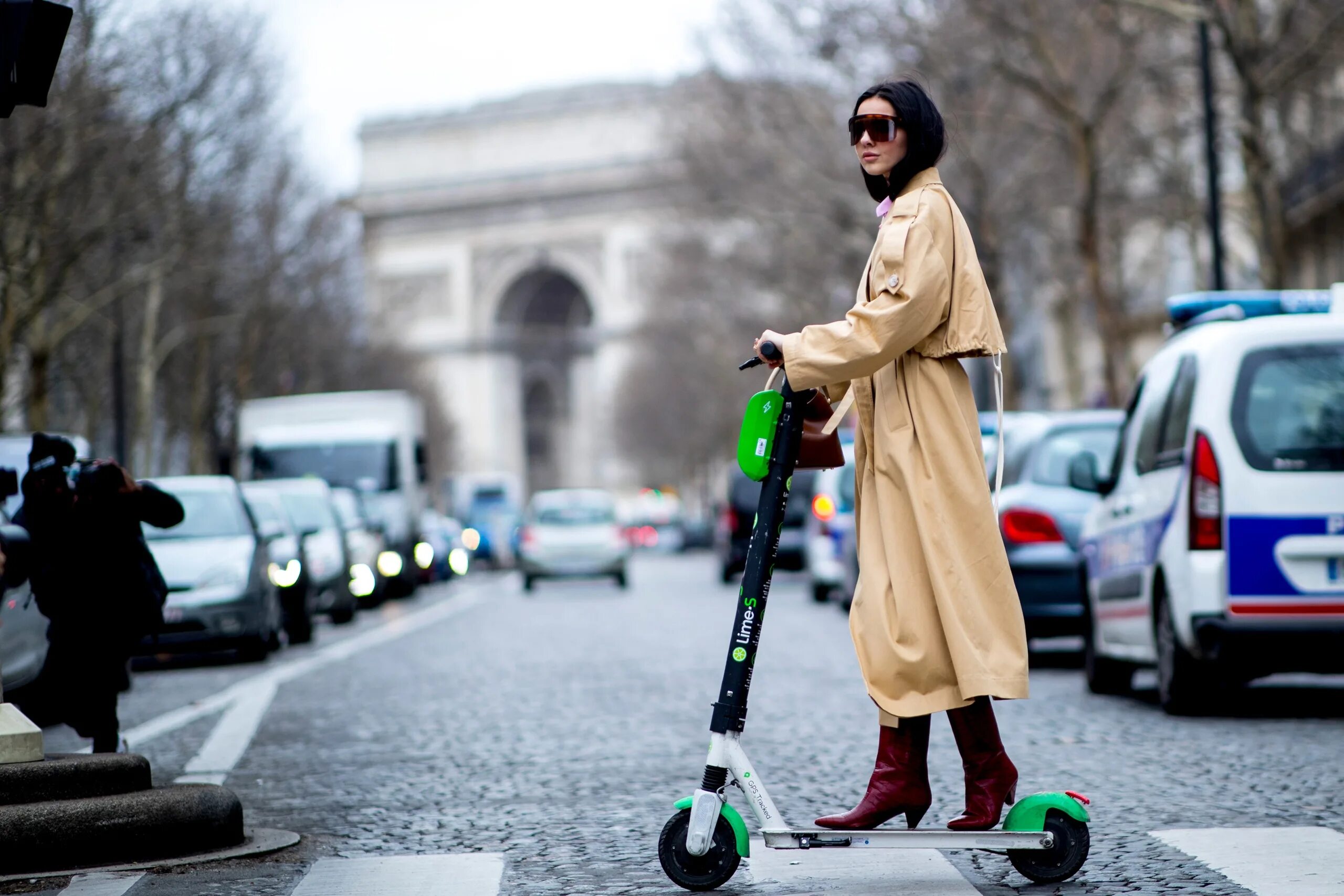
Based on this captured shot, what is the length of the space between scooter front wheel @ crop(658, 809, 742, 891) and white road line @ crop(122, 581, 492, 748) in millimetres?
4658

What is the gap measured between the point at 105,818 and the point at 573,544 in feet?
95.5

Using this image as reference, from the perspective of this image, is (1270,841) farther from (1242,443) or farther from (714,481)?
(714,481)

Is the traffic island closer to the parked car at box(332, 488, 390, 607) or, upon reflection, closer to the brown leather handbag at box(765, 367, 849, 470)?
the brown leather handbag at box(765, 367, 849, 470)

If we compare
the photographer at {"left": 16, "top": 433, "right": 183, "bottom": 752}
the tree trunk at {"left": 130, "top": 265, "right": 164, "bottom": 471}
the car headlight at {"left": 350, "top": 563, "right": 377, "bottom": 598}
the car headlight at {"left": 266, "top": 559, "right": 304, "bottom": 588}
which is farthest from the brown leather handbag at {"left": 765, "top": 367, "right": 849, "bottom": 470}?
the tree trunk at {"left": 130, "top": 265, "right": 164, "bottom": 471}

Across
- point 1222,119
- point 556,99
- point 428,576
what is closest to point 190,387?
point 428,576

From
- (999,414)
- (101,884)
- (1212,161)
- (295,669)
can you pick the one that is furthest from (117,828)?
(1212,161)

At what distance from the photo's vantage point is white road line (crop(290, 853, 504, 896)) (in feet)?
19.5

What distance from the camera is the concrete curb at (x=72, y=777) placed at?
6.45 meters

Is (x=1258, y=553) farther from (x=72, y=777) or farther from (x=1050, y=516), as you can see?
(x=72, y=777)

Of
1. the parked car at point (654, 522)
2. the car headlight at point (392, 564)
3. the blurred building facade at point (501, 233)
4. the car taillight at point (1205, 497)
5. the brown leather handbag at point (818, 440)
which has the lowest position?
the parked car at point (654, 522)

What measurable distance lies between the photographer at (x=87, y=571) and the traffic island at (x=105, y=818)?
154 cm

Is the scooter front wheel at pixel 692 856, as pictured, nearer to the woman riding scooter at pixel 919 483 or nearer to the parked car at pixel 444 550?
the woman riding scooter at pixel 919 483

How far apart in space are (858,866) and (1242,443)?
4.34 meters

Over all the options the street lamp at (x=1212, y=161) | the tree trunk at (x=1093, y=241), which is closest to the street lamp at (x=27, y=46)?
the street lamp at (x=1212, y=161)
